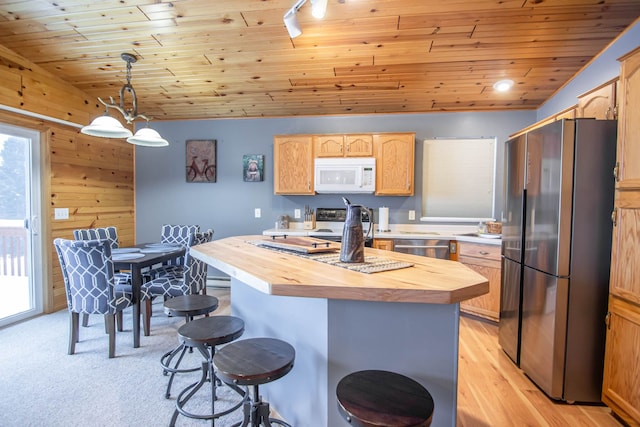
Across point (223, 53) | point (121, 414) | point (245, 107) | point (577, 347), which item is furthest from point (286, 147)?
point (577, 347)

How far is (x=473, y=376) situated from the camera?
2213mm

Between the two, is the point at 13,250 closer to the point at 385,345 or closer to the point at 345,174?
the point at 345,174

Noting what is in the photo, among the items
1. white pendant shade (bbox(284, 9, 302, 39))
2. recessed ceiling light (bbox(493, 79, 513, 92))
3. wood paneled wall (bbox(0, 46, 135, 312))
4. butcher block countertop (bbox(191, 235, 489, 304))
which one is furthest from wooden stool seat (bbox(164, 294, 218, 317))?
recessed ceiling light (bbox(493, 79, 513, 92))

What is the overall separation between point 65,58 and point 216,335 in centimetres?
335

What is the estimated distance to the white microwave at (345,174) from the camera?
3.77 meters

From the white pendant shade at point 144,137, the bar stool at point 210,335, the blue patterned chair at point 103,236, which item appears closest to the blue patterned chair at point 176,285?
the blue patterned chair at point 103,236

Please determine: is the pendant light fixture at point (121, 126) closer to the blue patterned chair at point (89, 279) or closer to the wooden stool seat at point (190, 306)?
the blue patterned chair at point (89, 279)

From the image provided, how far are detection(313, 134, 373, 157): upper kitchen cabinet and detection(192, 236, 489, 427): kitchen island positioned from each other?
250 cm

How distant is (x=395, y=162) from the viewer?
3781 millimetres

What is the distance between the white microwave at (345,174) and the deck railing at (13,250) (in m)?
3.25

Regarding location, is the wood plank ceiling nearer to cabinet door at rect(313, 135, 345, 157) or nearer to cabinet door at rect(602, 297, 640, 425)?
cabinet door at rect(313, 135, 345, 157)

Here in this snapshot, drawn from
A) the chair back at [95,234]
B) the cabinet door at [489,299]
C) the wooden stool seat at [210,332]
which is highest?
the chair back at [95,234]

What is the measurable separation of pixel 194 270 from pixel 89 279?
2.64 ft

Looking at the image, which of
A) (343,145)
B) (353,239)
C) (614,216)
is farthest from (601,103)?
(343,145)
